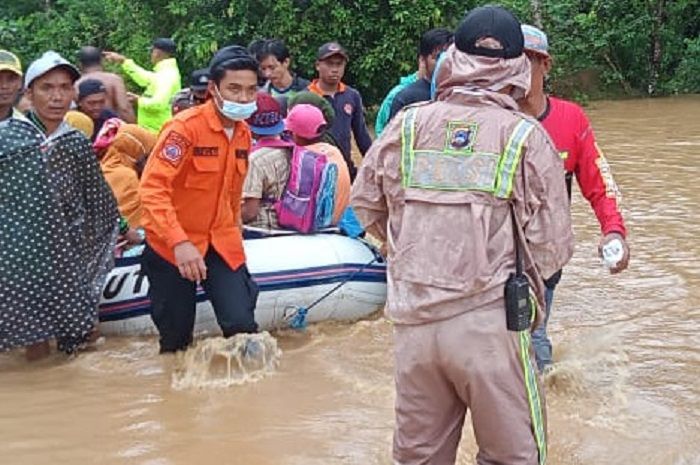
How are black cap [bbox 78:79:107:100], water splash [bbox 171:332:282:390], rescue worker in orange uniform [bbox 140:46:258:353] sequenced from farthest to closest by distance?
black cap [bbox 78:79:107:100], water splash [bbox 171:332:282:390], rescue worker in orange uniform [bbox 140:46:258:353]

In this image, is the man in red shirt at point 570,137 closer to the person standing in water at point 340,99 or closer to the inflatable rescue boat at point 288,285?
the inflatable rescue boat at point 288,285

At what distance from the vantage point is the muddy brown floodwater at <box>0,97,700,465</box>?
451cm

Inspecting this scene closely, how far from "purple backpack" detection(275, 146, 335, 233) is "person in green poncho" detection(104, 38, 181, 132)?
298 cm

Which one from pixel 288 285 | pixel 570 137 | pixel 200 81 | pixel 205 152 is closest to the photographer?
pixel 570 137

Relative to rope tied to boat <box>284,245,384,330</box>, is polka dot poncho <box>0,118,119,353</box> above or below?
above

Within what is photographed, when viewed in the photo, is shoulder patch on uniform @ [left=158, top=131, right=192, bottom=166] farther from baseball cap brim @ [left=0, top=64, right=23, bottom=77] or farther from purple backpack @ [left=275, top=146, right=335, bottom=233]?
purple backpack @ [left=275, top=146, right=335, bottom=233]

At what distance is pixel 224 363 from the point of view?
17.9ft

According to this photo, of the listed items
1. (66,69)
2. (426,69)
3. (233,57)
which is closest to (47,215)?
Result: (66,69)

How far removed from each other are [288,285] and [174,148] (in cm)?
145

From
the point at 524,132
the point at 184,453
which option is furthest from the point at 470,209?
the point at 184,453

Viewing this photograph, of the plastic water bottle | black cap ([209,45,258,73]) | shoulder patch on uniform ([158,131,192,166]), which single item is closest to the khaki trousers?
the plastic water bottle

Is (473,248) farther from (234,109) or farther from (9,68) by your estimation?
(9,68)

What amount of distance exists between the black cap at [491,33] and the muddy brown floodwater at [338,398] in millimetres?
1858

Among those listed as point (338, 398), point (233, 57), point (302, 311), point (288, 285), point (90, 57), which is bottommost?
point (338, 398)
